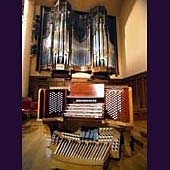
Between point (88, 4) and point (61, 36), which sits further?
point (88, 4)

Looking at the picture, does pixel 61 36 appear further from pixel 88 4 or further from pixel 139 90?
pixel 139 90

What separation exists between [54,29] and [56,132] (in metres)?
4.41

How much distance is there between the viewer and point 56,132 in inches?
89.4

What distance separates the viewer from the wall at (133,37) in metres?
4.97

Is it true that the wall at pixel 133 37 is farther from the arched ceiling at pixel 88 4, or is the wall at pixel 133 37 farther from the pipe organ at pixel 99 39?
the pipe organ at pixel 99 39

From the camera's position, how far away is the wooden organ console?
1.90 metres

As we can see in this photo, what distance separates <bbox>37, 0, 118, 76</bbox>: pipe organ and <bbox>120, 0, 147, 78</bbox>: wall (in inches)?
15.9

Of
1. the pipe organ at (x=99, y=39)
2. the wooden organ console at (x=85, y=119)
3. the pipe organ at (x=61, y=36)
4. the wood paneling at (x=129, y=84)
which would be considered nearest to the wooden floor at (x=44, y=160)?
the wooden organ console at (x=85, y=119)

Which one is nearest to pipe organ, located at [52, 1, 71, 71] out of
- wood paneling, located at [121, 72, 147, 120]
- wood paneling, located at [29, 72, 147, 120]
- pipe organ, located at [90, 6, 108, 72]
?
wood paneling, located at [29, 72, 147, 120]

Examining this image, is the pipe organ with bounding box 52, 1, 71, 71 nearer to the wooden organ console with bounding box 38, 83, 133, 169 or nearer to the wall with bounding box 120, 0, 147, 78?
the wall with bounding box 120, 0, 147, 78

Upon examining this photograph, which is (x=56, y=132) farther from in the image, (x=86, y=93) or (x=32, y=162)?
(x=86, y=93)

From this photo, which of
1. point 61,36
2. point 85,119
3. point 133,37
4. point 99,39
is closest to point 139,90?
→ point 133,37

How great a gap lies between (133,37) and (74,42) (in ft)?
6.11

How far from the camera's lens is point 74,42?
6.13 m
